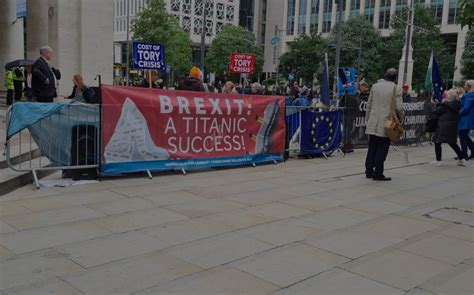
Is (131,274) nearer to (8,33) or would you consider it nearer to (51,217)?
(51,217)

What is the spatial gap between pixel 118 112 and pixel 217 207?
253 centimetres

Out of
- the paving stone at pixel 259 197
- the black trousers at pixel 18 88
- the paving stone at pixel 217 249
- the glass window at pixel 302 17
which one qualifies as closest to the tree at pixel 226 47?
the glass window at pixel 302 17

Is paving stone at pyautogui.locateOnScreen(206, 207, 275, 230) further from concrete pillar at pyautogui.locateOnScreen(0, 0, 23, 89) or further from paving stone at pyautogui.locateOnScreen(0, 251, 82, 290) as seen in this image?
concrete pillar at pyautogui.locateOnScreen(0, 0, 23, 89)

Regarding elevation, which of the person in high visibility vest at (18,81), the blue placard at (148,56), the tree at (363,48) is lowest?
the person in high visibility vest at (18,81)

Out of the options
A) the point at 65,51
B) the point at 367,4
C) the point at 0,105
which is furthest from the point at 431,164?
the point at 367,4

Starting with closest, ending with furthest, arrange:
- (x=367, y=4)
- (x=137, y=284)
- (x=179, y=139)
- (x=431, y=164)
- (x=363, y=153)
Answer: (x=137, y=284)
(x=179, y=139)
(x=431, y=164)
(x=363, y=153)
(x=367, y=4)

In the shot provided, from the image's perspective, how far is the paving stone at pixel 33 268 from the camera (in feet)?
12.9

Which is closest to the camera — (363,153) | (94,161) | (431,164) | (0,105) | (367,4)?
(94,161)

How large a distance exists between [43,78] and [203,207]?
479 centimetres

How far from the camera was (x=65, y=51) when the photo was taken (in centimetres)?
1761

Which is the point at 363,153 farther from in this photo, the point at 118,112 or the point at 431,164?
the point at 118,112

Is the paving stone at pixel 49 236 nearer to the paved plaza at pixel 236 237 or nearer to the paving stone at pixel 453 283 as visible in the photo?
the paved plaza at pixel 236 237

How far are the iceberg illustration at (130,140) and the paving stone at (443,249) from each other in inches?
182

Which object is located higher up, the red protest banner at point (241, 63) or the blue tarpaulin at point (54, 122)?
the red protest banner at point (241, 63)
